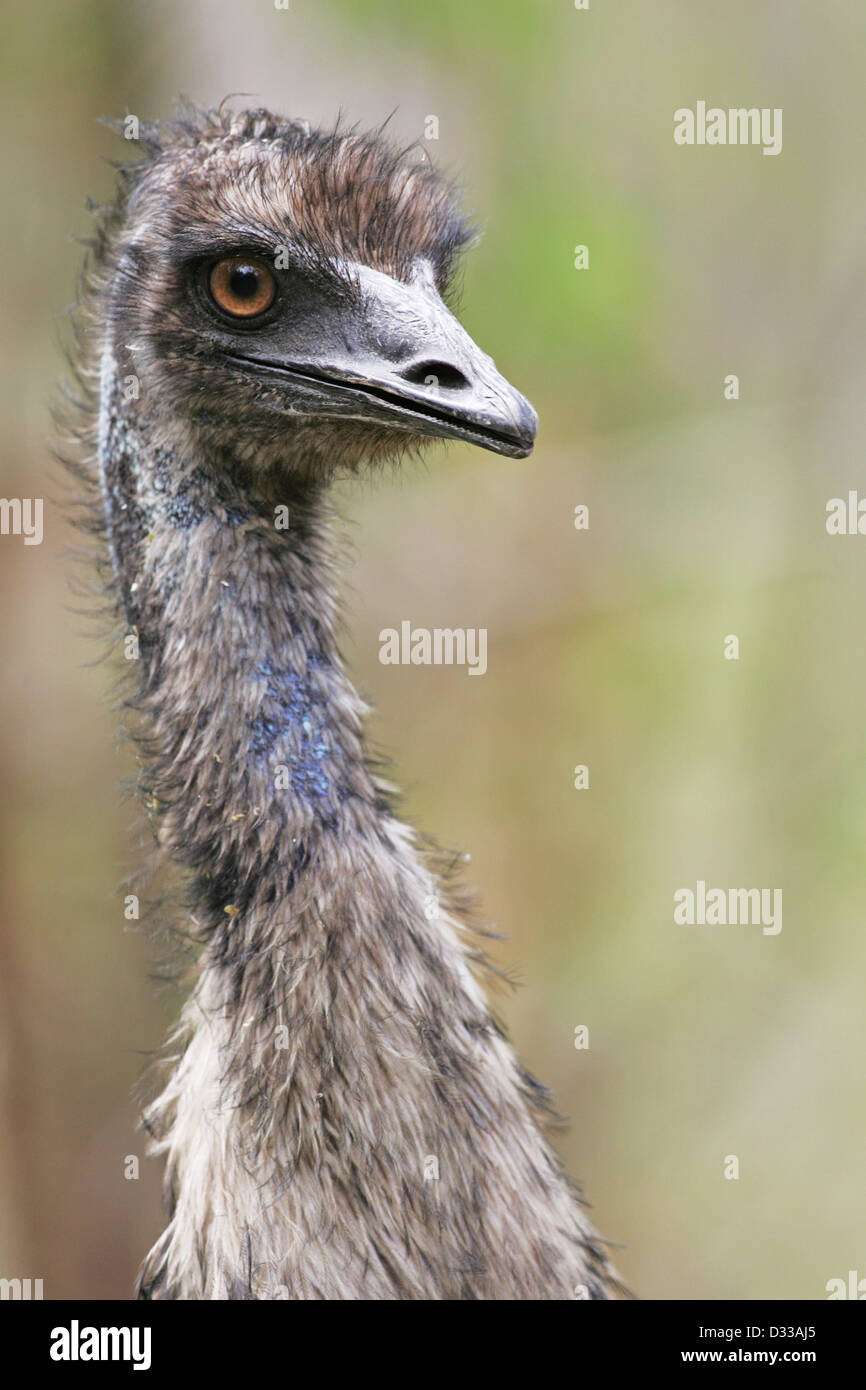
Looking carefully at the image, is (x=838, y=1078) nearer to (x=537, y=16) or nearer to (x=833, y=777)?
(x=833, y=777)

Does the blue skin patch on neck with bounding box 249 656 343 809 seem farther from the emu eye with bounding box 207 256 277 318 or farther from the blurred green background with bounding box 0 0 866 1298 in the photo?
the blurred green background with bounding box 0 0 866 1298

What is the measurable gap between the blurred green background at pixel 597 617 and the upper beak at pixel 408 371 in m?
1.88

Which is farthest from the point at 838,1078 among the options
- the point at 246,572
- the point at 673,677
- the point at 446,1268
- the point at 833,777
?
the point at 246,572

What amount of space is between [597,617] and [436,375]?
398cm

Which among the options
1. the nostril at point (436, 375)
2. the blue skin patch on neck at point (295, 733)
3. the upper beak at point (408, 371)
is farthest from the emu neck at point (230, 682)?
the nostril at point (436, 375)

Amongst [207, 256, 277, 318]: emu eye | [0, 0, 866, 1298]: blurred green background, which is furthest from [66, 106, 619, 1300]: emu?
[0, 0, 866, 1298]: blurred green background

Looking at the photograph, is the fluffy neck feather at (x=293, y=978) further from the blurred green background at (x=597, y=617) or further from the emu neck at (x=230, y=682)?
the blurred green background at (x=597, y=617)

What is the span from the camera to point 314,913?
2391mm

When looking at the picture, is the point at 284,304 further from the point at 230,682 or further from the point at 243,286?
the point at 230,682

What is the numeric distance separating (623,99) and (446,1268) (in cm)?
520

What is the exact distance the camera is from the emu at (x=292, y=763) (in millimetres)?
2385

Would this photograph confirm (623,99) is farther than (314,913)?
Yes

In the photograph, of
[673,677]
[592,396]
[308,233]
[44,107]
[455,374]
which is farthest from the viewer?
[673,677]

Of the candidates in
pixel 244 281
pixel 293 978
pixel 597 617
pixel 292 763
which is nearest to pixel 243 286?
pixel 244 281
